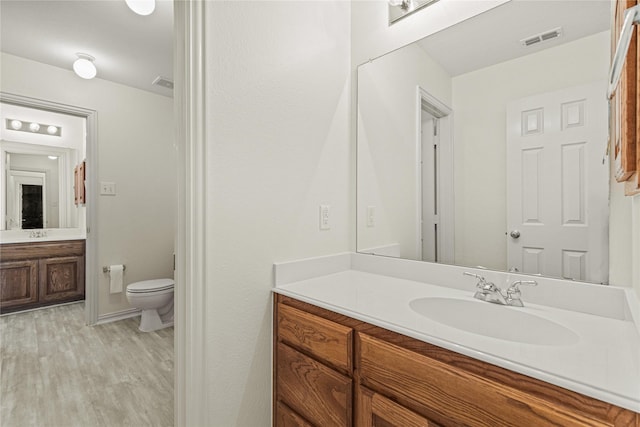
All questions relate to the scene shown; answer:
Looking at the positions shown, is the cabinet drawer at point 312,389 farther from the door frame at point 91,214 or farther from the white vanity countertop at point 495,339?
the door frame at point 91,214

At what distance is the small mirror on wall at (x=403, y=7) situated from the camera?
1373mm

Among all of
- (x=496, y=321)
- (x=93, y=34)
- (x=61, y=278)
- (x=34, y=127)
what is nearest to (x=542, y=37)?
(x=496, y=321)

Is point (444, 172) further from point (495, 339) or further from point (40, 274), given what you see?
point (40, 274)

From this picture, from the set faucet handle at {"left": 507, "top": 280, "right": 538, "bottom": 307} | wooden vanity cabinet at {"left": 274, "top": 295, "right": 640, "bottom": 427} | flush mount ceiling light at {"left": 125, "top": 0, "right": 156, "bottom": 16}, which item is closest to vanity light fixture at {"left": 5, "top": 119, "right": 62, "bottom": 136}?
flush mount ceiling light at {"left": 125, "top": 0, "right": 156, "bottom": 16}

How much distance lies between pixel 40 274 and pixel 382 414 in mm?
4073

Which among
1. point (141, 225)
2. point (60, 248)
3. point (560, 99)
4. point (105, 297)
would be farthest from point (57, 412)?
point (560, 99)

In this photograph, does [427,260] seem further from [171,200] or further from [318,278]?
[171,200]

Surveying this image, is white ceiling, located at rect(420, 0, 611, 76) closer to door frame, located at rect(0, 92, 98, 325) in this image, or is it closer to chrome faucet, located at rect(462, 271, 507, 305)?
chrome faucet, located at rect(462, 271, 507, 305)

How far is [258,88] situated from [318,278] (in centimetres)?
87

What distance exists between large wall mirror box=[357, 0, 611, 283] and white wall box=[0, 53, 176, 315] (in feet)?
7.90

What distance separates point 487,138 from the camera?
4.07 ft

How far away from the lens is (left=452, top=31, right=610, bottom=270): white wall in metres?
1.09

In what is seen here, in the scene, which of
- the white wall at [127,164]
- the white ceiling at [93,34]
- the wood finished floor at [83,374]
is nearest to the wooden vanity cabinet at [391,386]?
the wood finished floor at [83,374]

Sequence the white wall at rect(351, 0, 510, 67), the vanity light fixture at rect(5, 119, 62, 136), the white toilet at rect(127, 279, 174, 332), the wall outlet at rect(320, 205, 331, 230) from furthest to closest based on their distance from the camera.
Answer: the vanity light fixture at rect(5, 119, 62, 136)
the white toilet at rect(127, 279, 174, 332)
the wall outlet at rect(320, 205, 331, 230)
the white wall at rect(351, 0, 510, 67)
